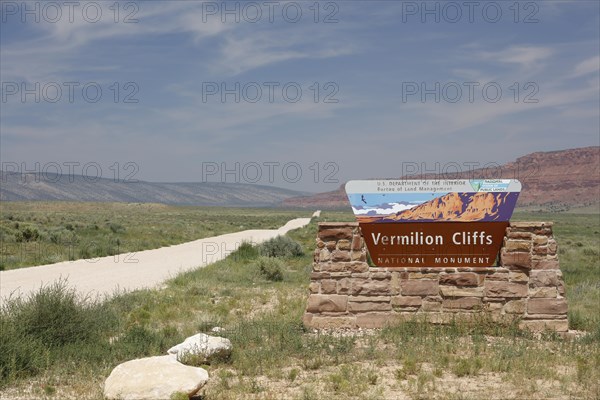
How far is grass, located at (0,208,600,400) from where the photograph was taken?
23.0 ft

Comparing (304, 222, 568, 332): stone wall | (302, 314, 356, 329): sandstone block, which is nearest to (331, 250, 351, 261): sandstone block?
(304, 222, 568, 332): stone wall

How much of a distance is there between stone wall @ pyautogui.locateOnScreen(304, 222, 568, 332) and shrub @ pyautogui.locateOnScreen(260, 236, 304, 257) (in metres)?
14.9

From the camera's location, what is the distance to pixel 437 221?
34.1ft

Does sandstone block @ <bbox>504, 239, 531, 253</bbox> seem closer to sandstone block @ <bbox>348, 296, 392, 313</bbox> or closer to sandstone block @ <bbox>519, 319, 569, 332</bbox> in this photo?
sandstone block @ <bbox>519, 319, 569, 332</bbox>

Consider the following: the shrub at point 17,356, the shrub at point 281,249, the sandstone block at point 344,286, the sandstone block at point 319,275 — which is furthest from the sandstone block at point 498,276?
the shrub at point 281,249

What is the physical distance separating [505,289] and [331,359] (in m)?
3.32

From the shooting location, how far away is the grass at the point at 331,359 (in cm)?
702

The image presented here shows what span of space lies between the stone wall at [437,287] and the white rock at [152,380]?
3855 millimetres

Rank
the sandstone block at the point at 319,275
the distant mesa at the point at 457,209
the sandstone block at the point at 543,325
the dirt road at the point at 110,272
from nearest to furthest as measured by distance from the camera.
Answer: the sandstone block at the point at 543,325 < the sandstone block at the point at 319,275 < the distant mesa at the point at 457,209 < the dirt road at the point at 110,272

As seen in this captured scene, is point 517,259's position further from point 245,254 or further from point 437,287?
point 245,254

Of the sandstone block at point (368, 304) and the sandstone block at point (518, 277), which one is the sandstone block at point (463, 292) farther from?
the sandstone block at point (368, 304)

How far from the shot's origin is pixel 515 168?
199125mm

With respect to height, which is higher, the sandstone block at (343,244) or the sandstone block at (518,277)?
the sandstone block at (343,244)

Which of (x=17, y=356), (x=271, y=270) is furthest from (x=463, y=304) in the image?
(x=271, y=270)
